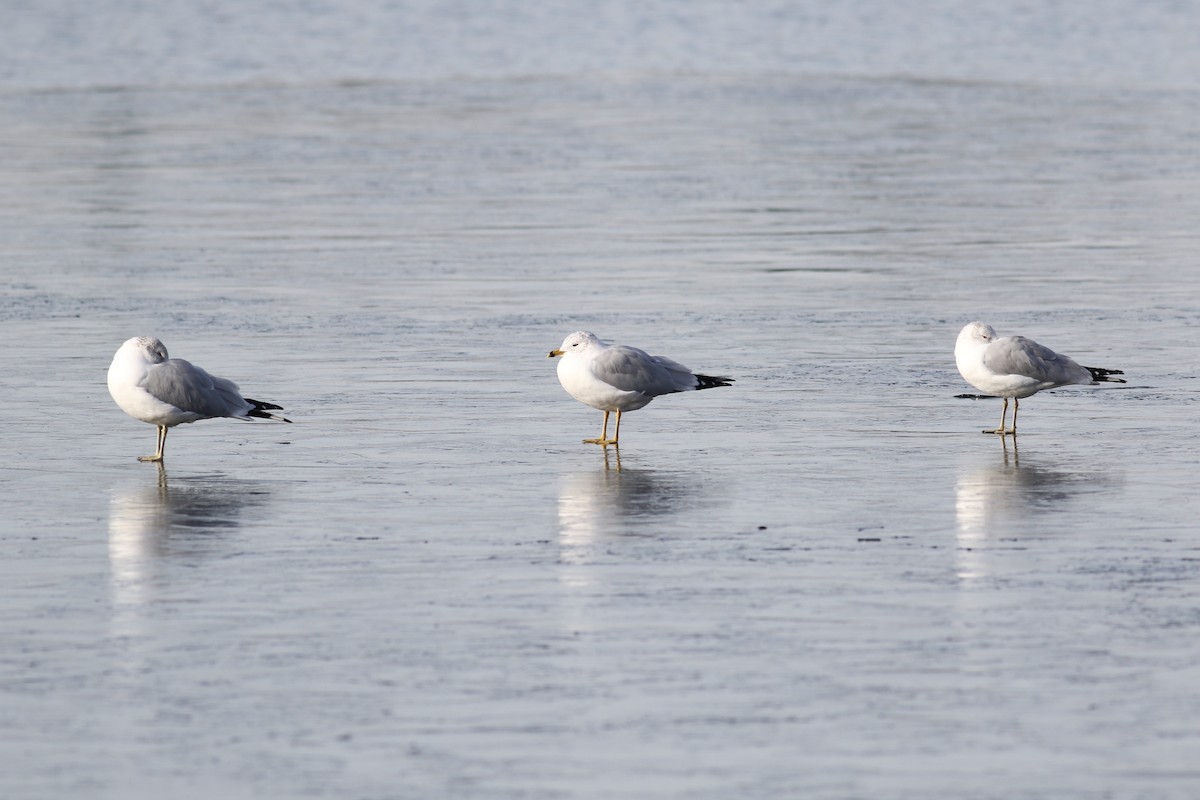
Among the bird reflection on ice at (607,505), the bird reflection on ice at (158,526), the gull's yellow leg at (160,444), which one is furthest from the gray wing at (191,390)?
the bird reflection on ice at (607,505)

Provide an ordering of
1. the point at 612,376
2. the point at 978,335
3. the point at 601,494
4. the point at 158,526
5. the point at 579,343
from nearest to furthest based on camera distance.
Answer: the point at 158,526 → the point at 601,494 → the point at 612,376 → the point at 579,343 → the point at 978,335

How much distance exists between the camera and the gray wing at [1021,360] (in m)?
13.3

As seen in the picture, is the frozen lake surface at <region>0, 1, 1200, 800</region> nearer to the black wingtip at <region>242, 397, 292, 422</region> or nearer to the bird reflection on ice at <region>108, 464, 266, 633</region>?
the bird reflection on ice at <region>108, 464, 266, 633</region>

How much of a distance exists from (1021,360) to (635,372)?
7.52 feet

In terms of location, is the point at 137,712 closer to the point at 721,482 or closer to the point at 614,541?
the point at 614,541

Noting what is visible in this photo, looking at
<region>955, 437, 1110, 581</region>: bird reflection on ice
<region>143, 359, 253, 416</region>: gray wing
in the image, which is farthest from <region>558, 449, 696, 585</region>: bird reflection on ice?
<region>143, 359, 253, 416</region>: gray wing

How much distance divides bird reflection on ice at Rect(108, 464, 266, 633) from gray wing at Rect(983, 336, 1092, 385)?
449 centimetres

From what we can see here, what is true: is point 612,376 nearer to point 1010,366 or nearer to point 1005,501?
point 1010,366

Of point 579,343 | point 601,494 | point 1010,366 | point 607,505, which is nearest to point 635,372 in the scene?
point 579,343

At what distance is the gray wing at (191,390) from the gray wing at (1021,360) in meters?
4.38

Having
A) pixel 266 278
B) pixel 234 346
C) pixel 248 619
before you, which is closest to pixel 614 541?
pixel 248 619

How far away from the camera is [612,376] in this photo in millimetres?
12984

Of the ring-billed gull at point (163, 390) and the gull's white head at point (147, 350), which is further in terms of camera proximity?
the gull's white head at point (147, 350)

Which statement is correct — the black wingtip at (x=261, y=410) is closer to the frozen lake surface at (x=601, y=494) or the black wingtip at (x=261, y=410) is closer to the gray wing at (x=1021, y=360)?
the frozen lake surface at (x=601, y=494)
